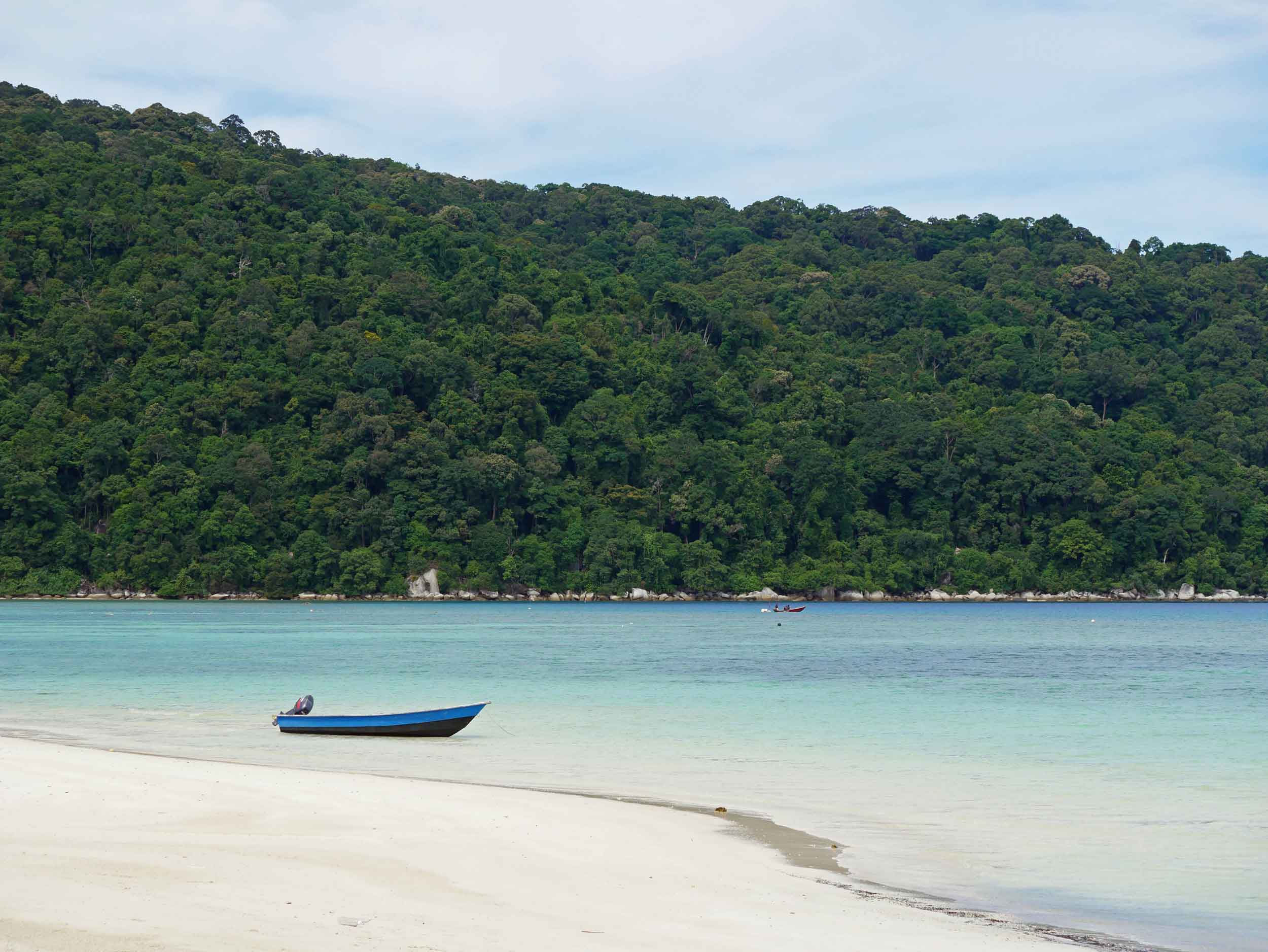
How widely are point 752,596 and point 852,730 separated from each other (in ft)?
230

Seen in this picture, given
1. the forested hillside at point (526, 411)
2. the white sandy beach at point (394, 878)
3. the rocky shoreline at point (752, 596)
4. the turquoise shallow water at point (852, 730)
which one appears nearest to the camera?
the white sandy beach at point (394, 878)

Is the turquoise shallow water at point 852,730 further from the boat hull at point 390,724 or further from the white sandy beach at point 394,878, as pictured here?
the white sandy beach at point 394,878

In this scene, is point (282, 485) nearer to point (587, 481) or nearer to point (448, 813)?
point (587, 481)

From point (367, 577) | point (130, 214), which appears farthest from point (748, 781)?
point (130, 214)

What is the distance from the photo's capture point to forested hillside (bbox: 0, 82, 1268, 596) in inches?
3258

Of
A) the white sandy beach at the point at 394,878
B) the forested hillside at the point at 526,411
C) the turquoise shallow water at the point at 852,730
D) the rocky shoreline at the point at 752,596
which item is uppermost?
Answer: the forested hillside at the point at 526,411

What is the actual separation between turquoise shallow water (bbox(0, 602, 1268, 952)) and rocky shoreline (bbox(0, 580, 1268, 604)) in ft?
109

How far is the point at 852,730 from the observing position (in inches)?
827

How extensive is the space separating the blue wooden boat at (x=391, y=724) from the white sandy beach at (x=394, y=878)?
18.5 ft

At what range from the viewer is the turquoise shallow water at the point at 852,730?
1112cm

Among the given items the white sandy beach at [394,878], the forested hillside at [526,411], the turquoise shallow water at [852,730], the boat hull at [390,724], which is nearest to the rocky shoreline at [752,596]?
the forested hillside at [526,411]

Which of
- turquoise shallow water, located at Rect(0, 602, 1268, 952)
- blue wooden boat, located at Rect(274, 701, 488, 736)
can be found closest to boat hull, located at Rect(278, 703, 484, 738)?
blue wooden boat, located at Rect(274, 701, 488, 736)

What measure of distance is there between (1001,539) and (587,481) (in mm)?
31973

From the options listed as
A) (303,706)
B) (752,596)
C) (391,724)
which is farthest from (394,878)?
(752,596)
